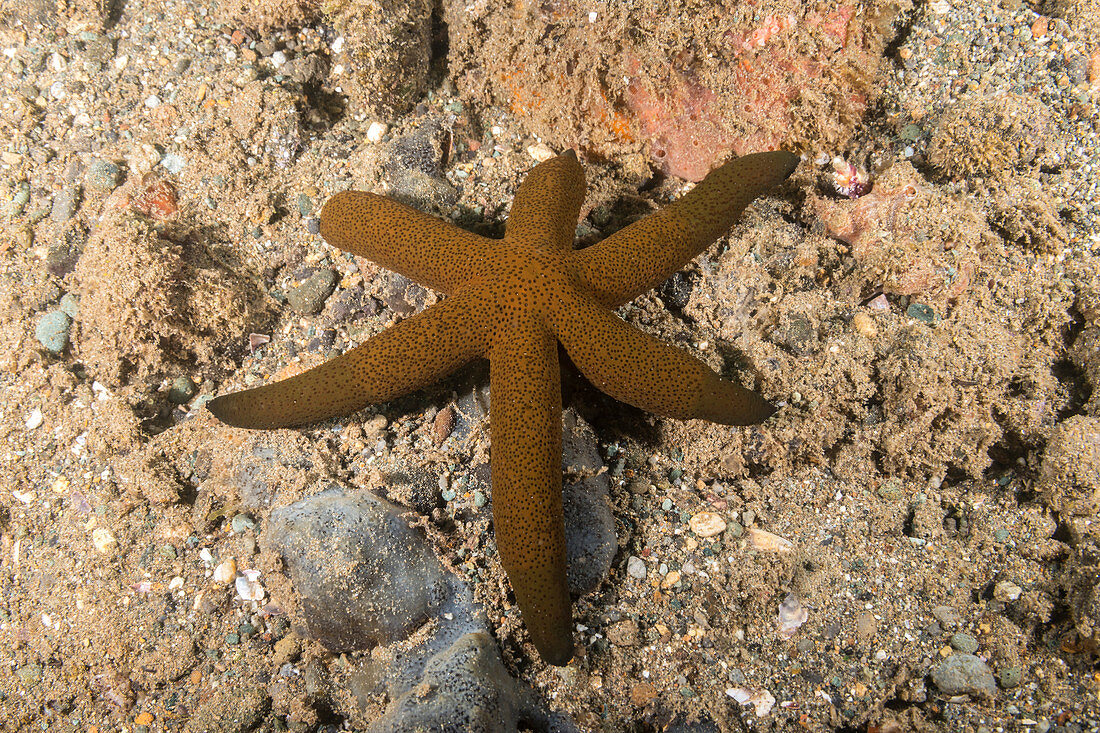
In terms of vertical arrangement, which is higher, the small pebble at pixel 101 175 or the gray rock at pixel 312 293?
the small pebble at pixel 101 175

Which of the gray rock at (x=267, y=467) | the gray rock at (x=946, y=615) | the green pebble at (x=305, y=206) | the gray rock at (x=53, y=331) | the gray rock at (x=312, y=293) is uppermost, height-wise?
the green pebble at (x=305, y=206)

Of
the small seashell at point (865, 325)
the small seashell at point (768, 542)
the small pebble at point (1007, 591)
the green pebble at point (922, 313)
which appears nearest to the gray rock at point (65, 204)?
the small seashell at point (768, 542)

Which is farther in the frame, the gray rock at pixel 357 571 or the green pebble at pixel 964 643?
the green pebble at pixel 964 643

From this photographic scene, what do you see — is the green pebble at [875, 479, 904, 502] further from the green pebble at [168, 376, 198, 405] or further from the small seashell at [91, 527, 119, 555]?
the small seashell at [91, 527, 119, 555]

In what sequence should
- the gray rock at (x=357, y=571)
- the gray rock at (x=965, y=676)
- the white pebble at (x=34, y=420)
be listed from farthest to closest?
the white pebble at (x=34, y=420) → the gray rock at (x=965, y=676) → the gray rock at (x=357, y=571)

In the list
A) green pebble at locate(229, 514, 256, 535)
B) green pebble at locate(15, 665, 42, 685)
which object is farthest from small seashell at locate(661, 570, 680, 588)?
green pebble at locate(15, 665, 42, 685)

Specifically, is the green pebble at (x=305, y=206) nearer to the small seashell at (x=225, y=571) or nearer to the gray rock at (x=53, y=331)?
the gray rock at (x=53, y=331)

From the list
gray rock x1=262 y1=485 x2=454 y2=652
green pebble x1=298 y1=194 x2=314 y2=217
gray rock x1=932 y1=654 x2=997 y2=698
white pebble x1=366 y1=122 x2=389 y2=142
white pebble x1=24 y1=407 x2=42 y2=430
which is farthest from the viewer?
white pebble x1=366 y1=122 x2=389 y2=142
